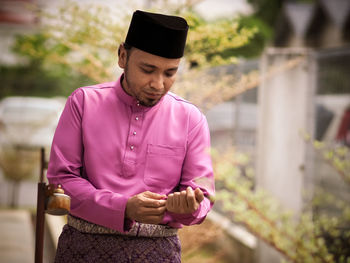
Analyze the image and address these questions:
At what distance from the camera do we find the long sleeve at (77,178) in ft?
5.13

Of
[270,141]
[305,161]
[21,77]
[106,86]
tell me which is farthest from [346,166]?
[21,77]

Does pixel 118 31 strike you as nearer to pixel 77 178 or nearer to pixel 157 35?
pixel 157 35

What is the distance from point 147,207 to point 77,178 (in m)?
0.27

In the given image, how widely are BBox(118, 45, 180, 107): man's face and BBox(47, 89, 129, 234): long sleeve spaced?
0.20 meters

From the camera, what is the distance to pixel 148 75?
1.62 meters

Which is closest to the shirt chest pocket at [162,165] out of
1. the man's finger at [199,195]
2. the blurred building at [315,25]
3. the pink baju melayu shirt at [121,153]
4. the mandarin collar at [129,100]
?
the pink baju melayu shirt at [121,153]

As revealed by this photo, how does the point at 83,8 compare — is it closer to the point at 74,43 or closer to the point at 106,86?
the point at 74,43

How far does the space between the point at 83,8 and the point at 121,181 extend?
6.47 ft

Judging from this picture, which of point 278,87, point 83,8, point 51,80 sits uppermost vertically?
point 83,8

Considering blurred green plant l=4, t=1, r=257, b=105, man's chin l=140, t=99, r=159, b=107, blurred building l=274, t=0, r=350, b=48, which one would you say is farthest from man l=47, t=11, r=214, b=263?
blurred building l=274, t=0, r=350, b=48

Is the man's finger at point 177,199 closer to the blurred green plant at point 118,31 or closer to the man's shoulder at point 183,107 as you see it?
the man's shoulder at point 183,107

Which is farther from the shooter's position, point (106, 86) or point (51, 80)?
point (51, 80)

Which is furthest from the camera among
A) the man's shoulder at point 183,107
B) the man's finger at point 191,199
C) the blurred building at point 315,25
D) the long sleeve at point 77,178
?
the blurred building at point 315,25

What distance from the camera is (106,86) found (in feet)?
5.93
